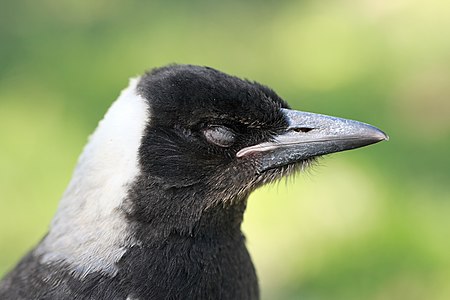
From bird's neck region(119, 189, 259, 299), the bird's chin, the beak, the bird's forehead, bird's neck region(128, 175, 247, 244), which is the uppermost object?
the bird's forehead

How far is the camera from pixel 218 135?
117 inches

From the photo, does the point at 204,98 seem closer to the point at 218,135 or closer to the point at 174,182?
the point at 218,135

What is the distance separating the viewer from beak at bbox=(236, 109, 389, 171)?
2963mm

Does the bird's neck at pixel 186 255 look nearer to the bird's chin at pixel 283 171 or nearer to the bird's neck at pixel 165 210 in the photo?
the bird's neck at pixel 165 210

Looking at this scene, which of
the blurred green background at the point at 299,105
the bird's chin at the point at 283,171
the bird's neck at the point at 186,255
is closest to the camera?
the bird's neck at the point at 186,255

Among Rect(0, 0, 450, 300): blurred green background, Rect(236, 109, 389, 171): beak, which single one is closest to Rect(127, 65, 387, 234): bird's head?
Rect(236, 109, 389, 171): beak

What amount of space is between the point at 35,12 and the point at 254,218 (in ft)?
12.2

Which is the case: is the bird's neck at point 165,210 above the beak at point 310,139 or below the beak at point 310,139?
below

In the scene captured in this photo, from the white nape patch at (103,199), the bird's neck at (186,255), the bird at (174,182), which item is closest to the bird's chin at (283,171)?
the bird at (174,182)

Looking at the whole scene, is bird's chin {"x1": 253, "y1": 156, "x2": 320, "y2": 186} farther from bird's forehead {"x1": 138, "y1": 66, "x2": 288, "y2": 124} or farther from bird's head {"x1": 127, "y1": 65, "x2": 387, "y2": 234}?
bird's forehead {"x1": 138, "y1": 66, "x2": 288, "y2": 124}

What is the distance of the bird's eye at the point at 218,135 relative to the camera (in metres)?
2.96

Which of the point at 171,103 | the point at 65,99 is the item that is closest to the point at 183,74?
the point at 171,103

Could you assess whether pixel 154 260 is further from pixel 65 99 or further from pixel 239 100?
pixel 65 99

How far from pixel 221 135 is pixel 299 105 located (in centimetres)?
351
